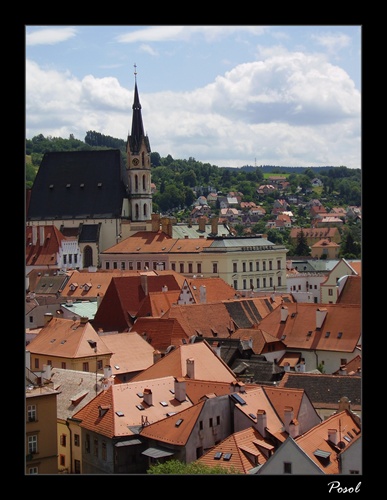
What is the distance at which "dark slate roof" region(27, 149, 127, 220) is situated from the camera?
96.2 m

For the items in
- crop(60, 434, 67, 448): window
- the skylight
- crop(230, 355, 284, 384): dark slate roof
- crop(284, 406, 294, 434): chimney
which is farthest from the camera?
crop(230, 355, 284, 384): dark slate roof

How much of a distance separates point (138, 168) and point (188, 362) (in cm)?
6644

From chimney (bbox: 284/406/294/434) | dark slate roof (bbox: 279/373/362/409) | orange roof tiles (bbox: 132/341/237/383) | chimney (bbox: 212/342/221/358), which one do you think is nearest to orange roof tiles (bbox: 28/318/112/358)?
chimney (bbox: 212/342/221/358)

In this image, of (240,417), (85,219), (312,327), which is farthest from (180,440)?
(85,219)

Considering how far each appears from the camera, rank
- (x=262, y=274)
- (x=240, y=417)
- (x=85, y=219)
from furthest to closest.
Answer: (x=85, y=219), (x=262, y=274), (x=240, y=417)

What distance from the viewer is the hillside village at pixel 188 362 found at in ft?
75.4

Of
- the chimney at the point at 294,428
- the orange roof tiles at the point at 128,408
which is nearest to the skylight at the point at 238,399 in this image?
the chimney at the point at 294,428

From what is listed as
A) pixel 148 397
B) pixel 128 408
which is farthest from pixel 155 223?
pixel 128 408

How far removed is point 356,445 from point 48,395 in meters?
8.37

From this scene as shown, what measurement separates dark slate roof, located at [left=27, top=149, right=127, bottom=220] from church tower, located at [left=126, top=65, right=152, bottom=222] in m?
1.39

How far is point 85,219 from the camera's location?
3772 inches

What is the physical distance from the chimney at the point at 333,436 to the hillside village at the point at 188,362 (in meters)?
0.08

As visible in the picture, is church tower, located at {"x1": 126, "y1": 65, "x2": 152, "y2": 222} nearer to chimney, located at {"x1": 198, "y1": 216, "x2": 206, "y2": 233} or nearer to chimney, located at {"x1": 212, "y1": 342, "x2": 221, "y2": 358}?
chimney, located at {"x1": 198, "y1": 216, "x2": 206, "y2": 233}
